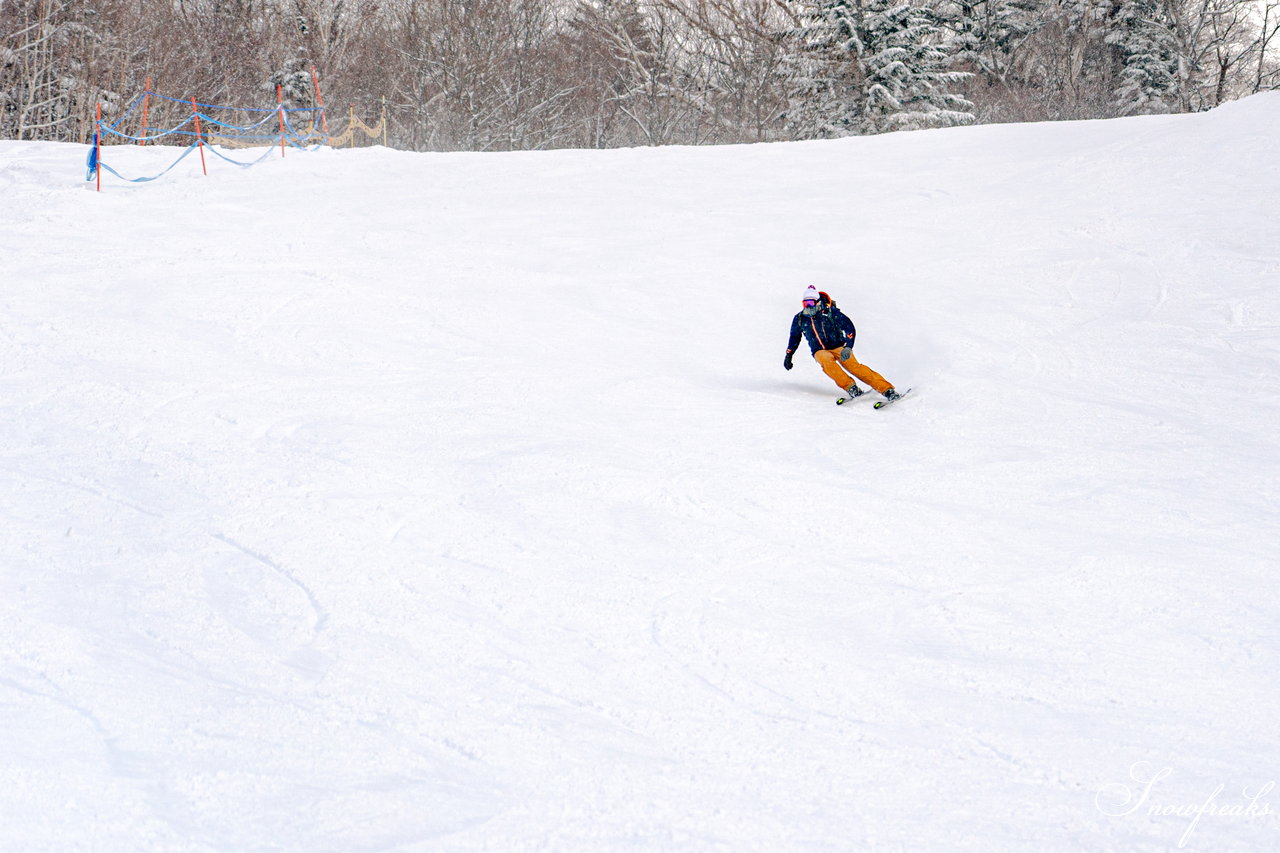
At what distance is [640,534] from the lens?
6105 millimetres

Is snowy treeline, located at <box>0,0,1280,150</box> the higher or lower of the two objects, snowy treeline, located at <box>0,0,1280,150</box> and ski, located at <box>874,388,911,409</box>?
the higher

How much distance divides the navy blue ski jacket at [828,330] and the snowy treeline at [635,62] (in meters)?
18.7

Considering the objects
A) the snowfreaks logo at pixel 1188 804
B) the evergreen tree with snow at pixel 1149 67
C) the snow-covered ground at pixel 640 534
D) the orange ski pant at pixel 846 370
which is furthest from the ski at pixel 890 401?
→ the evergreen tree with snow at pixel 1149 67

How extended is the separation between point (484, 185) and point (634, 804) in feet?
44.0


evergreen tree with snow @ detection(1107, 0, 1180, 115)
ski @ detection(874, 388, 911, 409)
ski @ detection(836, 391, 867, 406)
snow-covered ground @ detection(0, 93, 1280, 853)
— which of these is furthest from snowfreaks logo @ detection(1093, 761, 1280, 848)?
evergreen tree with snow @ detection(1107, 0, 1180, 115)

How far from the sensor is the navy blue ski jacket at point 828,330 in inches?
360

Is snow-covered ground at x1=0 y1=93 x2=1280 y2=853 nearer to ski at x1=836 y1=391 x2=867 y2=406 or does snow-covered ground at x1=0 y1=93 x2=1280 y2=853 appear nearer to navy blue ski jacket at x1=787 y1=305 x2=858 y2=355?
ski at x1=836 y1=391 x2=867 y2=406

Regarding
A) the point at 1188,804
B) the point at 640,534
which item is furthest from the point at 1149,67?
the point at 1188,804

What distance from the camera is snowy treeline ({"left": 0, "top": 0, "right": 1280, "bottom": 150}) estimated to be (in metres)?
27.2

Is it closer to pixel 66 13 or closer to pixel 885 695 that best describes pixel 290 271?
pixel 885 695

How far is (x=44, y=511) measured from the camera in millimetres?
6062

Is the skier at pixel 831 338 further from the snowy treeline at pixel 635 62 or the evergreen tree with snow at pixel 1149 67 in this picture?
the evergreen tree with snow at pixel 1149 67

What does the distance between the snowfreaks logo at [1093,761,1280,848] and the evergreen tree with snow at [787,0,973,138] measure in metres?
24.2

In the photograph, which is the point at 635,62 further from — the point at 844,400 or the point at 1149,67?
the point at 844,400
